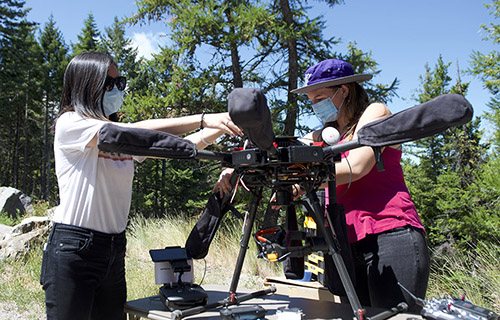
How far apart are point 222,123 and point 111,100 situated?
647mm

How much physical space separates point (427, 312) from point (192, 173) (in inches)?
963

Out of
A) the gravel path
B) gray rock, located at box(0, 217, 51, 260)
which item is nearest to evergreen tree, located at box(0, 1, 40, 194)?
gray rock, located at box(0, 217, 51, 260)

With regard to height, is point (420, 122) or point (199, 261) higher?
point (420, 122)

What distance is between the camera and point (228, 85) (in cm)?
1013

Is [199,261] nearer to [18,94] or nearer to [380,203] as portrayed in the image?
[380,203]

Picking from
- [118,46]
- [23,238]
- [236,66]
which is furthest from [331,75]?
[118,46]

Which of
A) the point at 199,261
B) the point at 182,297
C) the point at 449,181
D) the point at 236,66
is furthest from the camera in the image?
the point at 449,181

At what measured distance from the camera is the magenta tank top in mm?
1727

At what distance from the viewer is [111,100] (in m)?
1.99

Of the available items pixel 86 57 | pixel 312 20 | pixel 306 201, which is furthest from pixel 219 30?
pixel 306 201

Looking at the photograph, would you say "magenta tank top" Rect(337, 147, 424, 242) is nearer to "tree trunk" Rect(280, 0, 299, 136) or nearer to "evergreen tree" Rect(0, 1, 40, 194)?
"tree trunk" Rect(280, 0, 299, 136)

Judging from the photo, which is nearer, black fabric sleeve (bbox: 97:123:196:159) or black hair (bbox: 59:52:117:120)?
black fabric sleeve (bbox: 97:123:196:159)

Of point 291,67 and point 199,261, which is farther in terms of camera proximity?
point 291,67

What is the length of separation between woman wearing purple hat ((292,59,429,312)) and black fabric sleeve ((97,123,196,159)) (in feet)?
2.26
